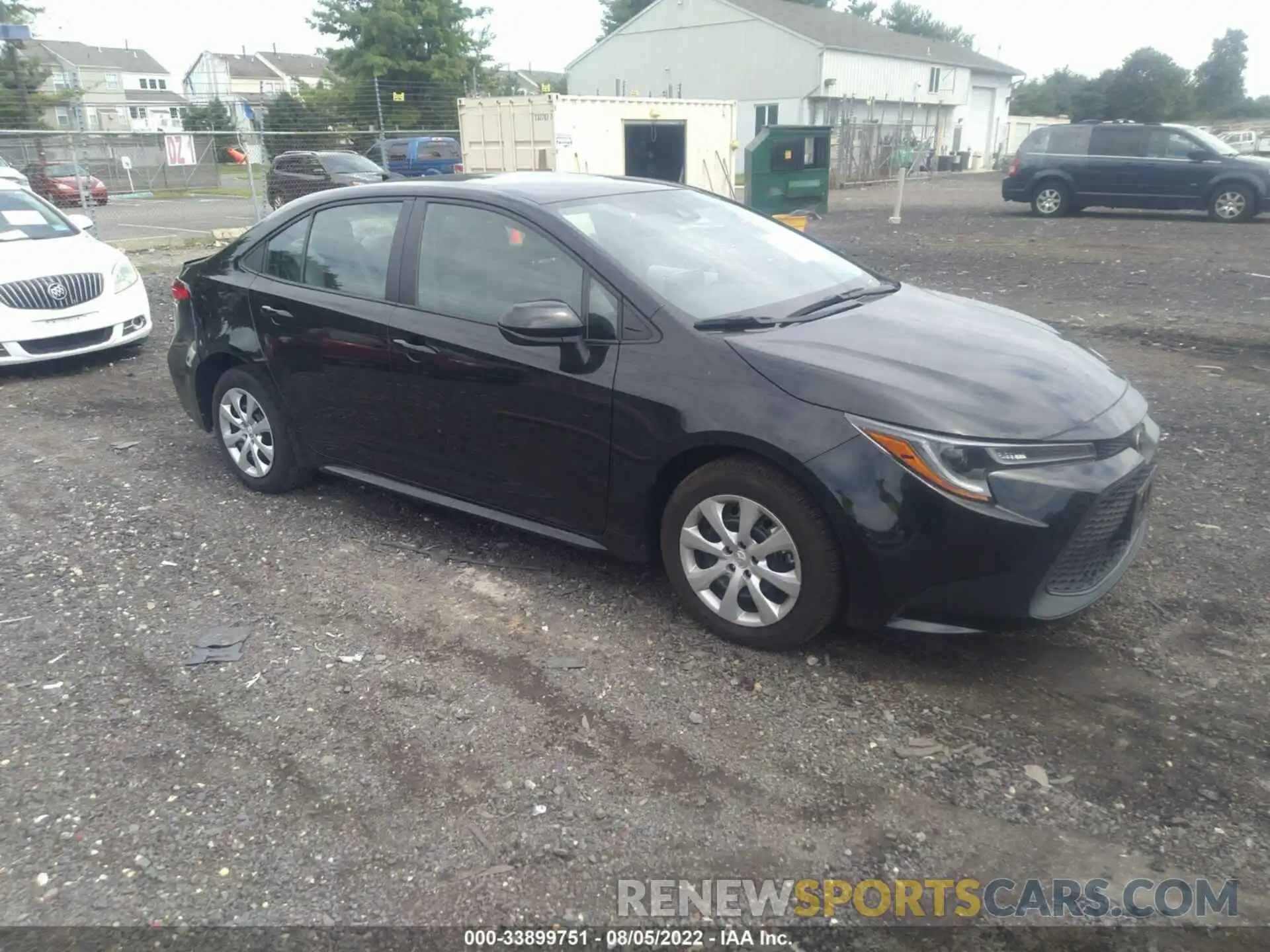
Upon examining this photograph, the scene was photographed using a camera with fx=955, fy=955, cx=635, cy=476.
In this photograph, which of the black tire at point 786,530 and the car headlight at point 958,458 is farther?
the black tire at point 786,530

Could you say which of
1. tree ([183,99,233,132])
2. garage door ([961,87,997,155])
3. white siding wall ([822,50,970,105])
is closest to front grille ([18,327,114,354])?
tree ([183,99,233,132])

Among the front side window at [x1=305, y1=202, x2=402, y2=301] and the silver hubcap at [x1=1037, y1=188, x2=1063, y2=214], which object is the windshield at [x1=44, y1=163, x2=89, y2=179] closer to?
the silver hubcap at [x1=1037, y1=188, x2=1063, y2=214]

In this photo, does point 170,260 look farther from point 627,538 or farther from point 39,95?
point 39,95

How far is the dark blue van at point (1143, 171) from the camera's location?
55.9 feet

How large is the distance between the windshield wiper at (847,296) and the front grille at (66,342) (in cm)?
673

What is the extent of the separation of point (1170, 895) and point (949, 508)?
1226 mm

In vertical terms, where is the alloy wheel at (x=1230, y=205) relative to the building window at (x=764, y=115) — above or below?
below

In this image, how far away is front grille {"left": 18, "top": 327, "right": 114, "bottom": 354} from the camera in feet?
25.6

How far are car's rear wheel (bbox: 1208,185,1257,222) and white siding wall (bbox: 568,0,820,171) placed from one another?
21.7 m

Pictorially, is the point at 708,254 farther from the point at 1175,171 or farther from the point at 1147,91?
the point at 1147,91

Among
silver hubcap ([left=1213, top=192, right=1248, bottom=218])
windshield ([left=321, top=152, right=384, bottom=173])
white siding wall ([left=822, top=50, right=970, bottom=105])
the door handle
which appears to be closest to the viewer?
the door handle

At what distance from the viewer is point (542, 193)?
423 centimetres

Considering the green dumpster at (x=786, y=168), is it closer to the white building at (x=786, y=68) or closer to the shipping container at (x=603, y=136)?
the shipping container at (x=603, y=136)

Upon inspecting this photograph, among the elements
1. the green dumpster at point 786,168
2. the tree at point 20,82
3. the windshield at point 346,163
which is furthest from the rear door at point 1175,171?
the tree at point 20,82
